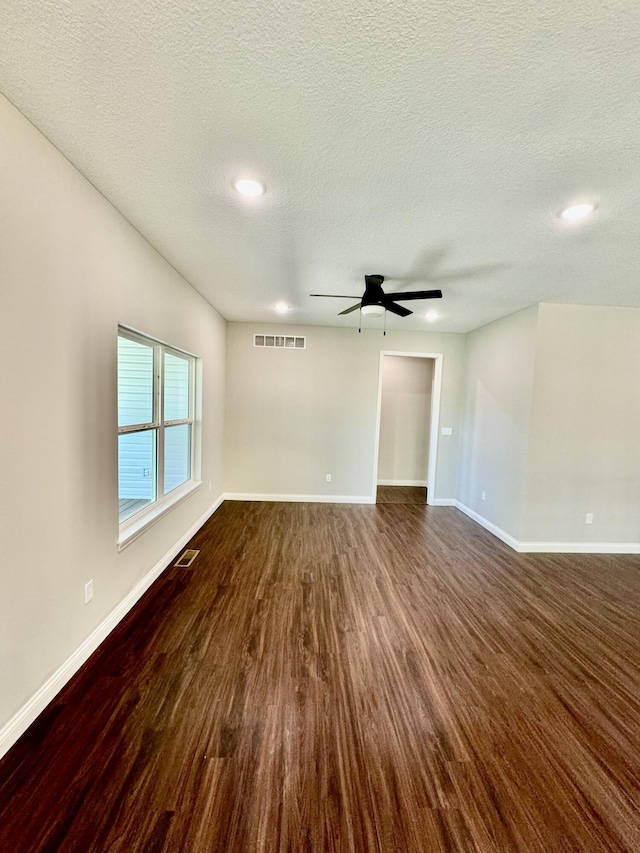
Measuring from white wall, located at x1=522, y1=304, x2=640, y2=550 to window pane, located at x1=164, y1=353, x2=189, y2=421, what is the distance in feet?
12.6

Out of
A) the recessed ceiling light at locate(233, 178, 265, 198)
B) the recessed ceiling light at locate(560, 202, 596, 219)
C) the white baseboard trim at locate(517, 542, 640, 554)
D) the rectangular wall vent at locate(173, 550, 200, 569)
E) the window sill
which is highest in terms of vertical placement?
the recessed ceiling light at locate(560, 202, 596, 219)

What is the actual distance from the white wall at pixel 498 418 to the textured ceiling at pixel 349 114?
60.2 inches

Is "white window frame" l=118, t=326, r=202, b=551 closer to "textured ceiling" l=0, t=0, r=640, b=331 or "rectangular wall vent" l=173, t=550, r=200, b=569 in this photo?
"rectangular wall vent" l=173, t=550, r=200, b=569

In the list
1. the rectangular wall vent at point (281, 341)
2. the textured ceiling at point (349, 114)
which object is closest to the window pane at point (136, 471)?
the textured ceiling at point (349, 114)

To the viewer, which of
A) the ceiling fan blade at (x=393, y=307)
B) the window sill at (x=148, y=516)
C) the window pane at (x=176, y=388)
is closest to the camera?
the window sill at (x=148, y=516)

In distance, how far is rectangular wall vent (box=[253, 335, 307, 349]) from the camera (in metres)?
4.91

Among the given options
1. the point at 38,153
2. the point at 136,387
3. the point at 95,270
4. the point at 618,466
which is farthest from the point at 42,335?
the point at 618,466

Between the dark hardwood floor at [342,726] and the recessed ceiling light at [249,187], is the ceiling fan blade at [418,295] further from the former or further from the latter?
the dark hardwood floor at [342,726]

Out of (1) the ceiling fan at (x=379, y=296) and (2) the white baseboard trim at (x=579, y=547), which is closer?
(1) the ceiling fan at (x=379, y=296)

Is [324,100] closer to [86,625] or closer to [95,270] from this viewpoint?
[95,270]

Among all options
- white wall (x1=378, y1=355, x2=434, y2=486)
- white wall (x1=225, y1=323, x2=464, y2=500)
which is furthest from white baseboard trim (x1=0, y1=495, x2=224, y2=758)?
white wall (x1=378, y1=355, x2=434, y2=486)

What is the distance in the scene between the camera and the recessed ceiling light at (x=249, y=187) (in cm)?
169

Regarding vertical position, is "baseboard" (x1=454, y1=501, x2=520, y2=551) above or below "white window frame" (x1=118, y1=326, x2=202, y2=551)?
below

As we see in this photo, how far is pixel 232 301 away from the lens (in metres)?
3.83
